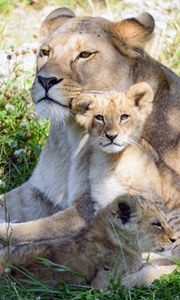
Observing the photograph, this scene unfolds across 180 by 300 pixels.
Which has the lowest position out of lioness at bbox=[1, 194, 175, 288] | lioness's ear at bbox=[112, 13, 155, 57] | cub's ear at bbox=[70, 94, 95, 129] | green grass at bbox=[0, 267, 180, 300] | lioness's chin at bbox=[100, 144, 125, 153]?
green grass at bbox=[0, 267, 180, 300]

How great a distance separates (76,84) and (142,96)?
1.31 feet

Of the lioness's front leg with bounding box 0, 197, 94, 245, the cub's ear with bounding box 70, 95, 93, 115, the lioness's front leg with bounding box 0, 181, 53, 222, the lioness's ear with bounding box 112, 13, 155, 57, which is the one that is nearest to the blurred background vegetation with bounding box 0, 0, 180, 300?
the lioness's ear with bounding box 112, 13, 155, 57

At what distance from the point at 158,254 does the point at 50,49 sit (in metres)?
1.42

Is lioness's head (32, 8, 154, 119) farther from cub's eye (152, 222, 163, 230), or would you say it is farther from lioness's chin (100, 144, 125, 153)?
cub's eye (152, 222, 163, 230)

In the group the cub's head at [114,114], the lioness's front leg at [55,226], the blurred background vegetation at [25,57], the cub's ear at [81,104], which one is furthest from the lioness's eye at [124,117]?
the blurred background vegetation at [25,57]

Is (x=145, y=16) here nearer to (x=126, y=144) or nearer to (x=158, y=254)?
(x=126, y=144)

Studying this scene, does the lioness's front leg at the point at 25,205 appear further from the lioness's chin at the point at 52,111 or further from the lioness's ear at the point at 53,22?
the lioness's ear at the point at 53,22

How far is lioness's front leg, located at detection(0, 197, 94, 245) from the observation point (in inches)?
246

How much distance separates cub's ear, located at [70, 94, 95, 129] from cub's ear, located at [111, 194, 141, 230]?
727 millimetres

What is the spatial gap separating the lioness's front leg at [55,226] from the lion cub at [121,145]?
0.12 m

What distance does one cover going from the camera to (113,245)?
5605 millimetres


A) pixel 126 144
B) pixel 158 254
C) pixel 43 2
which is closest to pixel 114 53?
pixel 126 144

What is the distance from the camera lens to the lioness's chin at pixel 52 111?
6184 millimetres

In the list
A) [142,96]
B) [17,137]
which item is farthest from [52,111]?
[17,137]
